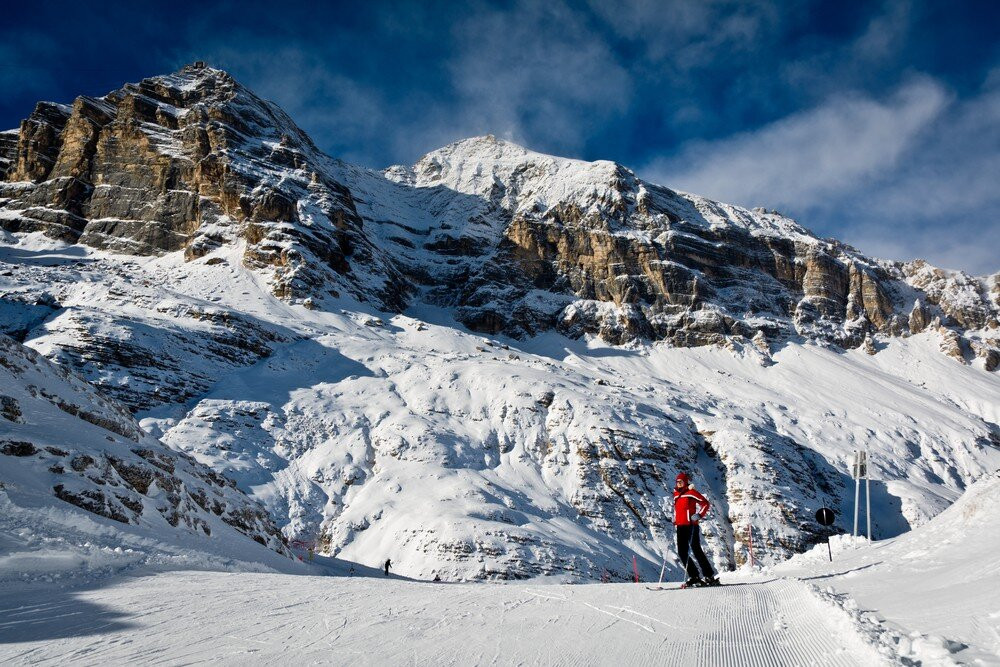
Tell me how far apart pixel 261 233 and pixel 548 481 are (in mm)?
70524

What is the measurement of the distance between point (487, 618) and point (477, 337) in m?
84.4

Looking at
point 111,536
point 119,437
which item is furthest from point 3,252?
point 111,536

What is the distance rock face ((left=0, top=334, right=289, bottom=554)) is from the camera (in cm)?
1103

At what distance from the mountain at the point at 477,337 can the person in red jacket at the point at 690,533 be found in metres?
27.0

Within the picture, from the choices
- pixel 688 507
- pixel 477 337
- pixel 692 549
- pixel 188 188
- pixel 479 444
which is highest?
pixel 188 188

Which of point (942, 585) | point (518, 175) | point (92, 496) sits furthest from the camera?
point (518, 175)

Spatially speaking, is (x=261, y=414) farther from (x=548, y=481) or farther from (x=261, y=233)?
(x=261, y=233)

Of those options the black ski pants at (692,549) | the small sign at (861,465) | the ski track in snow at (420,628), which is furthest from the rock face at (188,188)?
the ski track in snow at (420,628)

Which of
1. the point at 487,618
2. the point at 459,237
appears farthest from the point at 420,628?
the point at 459,237

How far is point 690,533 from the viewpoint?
8617 mm

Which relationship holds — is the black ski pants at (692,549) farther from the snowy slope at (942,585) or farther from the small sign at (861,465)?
the small sign at (861,465)

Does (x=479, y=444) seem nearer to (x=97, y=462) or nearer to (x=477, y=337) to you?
(x=97, y=462)

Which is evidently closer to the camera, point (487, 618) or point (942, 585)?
point (487, 618)

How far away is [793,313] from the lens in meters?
122
